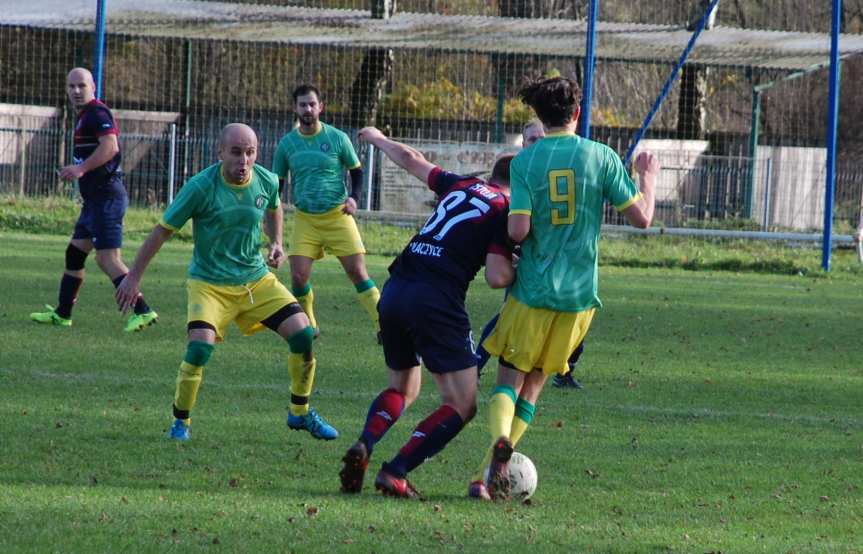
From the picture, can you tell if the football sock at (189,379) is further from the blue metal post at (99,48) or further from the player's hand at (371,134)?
the blue metal post at (99,48)

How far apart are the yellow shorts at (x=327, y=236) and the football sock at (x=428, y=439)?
Result: 17.9 feet

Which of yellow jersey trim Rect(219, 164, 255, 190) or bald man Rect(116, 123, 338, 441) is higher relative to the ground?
yellow jersey trim Rect(219, 164, 255, 190)

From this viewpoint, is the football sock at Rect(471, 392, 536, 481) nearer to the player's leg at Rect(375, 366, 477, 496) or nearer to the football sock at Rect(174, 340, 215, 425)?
the player's leg at Rect(375, 366, 477, 496)

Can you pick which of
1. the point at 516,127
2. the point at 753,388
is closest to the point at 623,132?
the point at 516,127

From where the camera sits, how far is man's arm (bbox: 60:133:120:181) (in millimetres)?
10844

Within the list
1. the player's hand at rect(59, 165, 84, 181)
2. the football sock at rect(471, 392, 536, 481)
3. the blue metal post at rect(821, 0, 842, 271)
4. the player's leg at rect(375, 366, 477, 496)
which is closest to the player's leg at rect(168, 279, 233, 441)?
the player's leg at rect(375, 366, 477, 496)

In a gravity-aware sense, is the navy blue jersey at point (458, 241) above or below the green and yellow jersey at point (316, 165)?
below

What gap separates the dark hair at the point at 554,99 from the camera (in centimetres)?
613

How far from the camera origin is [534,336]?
20.3 ft

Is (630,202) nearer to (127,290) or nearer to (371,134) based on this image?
(371,134)

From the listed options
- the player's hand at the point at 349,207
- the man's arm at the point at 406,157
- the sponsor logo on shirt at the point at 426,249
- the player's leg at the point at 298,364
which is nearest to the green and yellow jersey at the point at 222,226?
the player's leg at the point at 298,364

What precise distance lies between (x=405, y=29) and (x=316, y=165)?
1278 centimetres

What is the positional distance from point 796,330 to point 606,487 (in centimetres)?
769

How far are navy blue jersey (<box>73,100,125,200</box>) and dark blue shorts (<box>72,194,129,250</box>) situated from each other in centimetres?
6
